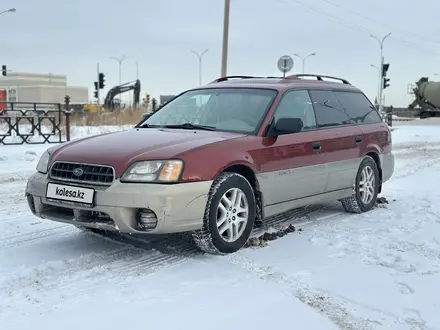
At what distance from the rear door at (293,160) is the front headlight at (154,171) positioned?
946mm

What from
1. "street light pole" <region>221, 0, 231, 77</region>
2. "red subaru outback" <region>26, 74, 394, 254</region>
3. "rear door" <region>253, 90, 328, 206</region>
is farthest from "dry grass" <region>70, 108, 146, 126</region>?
"rear door" <region>253, 90, 328, 206</region>

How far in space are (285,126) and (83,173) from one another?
1942 millimetres

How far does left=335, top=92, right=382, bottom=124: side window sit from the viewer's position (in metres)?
6.83

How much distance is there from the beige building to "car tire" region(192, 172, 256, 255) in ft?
225

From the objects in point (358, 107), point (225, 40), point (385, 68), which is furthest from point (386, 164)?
point (385, 68)

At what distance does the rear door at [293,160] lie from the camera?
5.25 m

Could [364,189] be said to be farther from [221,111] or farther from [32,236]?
[32,236]

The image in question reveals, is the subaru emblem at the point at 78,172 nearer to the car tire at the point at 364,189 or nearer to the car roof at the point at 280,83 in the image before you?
the car roof at the point at 280,83

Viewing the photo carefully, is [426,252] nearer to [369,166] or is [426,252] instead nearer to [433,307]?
[433,307]

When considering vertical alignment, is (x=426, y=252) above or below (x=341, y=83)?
below

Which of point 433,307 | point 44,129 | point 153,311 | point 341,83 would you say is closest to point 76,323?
point 153,311

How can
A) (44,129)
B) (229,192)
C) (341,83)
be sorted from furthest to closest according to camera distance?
(44,129) → (341,83) → (229,192)

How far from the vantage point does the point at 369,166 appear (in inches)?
274

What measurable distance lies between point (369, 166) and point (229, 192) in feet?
9.09
